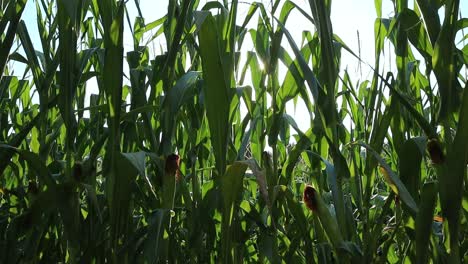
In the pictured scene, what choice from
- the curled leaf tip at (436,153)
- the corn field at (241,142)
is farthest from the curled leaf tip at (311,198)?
the curled leaf tip at (436,153)

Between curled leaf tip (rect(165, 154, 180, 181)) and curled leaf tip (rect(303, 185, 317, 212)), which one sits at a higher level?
curled leaf tip (rect(165, 154, 180, 181))

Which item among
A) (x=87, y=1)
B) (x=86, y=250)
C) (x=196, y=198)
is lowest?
(x=86, y=250)

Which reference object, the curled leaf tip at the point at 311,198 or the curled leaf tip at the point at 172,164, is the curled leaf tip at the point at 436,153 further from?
the curled leaf tip at the point at 172,164

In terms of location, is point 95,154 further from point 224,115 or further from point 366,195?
point 366,195

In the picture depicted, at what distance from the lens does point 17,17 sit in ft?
3.58

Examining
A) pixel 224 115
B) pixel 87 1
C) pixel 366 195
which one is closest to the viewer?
pixel 224 115

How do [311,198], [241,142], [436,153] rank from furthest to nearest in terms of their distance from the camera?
[241,142], [311,198], [436,153]

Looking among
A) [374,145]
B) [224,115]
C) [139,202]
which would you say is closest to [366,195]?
[374,145]

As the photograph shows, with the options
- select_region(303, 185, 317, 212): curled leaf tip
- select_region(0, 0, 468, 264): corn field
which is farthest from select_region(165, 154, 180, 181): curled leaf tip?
select_region(303, 185, 317, 212): curled leaf tip

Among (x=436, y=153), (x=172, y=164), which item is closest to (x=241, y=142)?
(x=172, y=164)

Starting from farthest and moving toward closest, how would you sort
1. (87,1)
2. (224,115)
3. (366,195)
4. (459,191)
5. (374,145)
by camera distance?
1. (87,1)
2. (366,195)
3. (374,145)
4. (224,115)
5. (459,191)

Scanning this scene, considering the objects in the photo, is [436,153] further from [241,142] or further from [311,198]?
[241,142]

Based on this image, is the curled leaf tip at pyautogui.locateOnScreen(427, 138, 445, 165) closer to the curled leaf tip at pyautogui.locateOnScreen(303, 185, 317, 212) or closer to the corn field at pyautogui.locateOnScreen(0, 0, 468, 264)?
the corn field at pyautogui.locateOnScreen(0, 0, 468, 264)

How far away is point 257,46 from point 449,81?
51cm
